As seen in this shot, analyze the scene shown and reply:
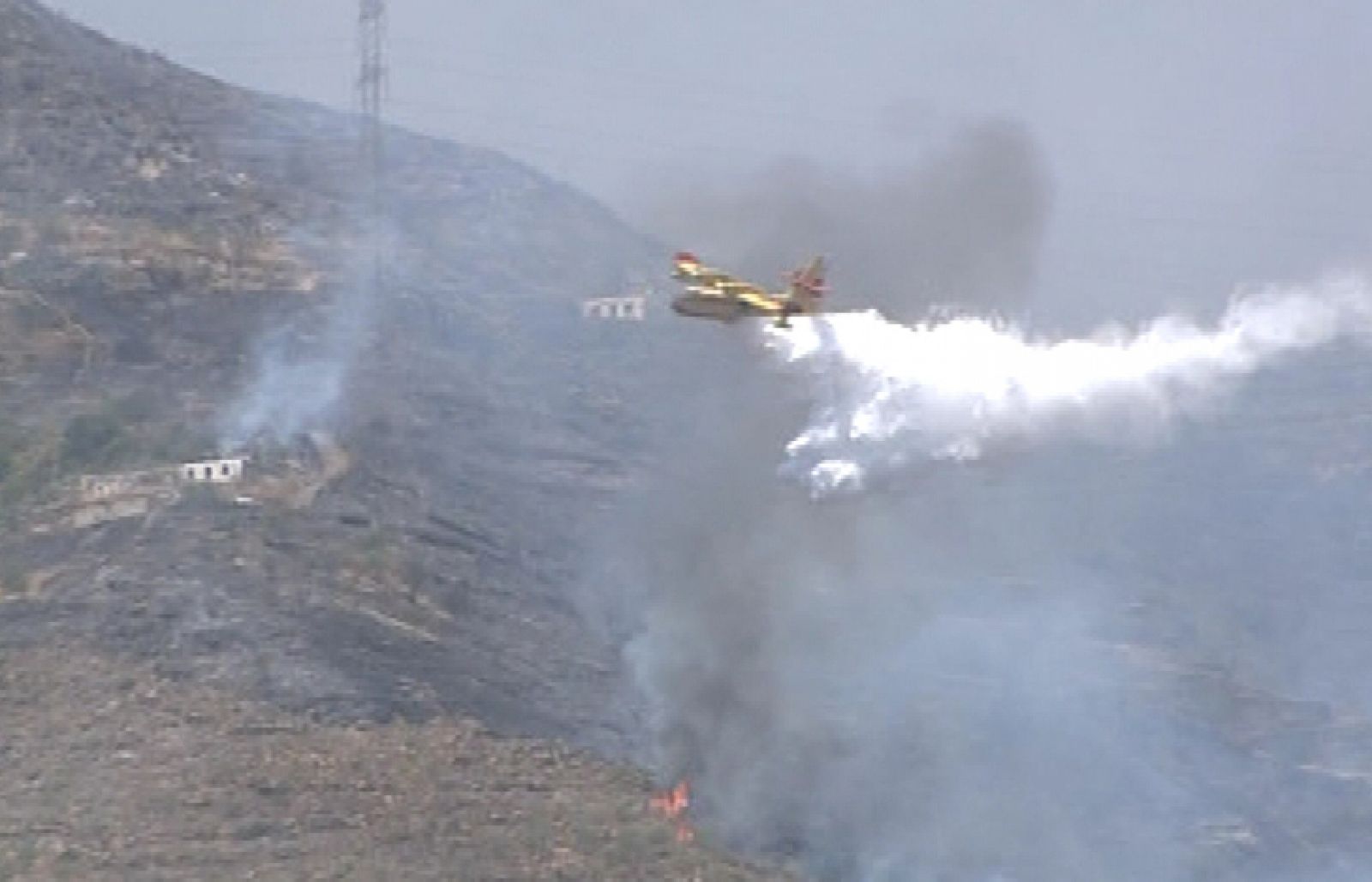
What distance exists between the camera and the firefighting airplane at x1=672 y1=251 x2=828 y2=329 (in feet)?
318

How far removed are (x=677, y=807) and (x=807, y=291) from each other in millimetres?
15552

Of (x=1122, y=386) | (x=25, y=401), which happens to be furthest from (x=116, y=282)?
(x=1122, y=386)

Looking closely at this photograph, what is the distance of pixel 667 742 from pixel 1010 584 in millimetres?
28398

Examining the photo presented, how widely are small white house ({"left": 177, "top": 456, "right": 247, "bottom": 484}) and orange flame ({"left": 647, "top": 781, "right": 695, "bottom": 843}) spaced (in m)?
21.9

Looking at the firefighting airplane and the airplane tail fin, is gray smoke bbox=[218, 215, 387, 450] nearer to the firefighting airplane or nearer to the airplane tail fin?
the firefighting airplane

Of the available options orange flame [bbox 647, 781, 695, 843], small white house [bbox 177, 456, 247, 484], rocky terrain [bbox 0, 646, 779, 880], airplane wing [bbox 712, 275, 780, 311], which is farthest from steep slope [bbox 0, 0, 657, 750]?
airplane wing [bbox 712, 275, 780, 311]

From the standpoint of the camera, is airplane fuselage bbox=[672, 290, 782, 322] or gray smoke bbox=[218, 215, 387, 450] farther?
gray smoke bbox=[218, 215, 387, 450]

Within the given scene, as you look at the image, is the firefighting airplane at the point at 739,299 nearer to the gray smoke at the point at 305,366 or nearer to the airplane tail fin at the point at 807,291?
the airplane tail fin at the point at 807,291

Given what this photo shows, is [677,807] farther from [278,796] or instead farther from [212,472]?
[212,472]

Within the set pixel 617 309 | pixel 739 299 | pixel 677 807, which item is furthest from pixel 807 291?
pixel 617 309

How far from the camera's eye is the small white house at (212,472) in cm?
11519

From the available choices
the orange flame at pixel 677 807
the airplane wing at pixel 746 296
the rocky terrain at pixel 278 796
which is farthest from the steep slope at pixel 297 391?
the airplane wing at pixel 746 296

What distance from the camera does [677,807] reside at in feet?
325

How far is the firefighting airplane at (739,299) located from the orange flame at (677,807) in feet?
45.9
